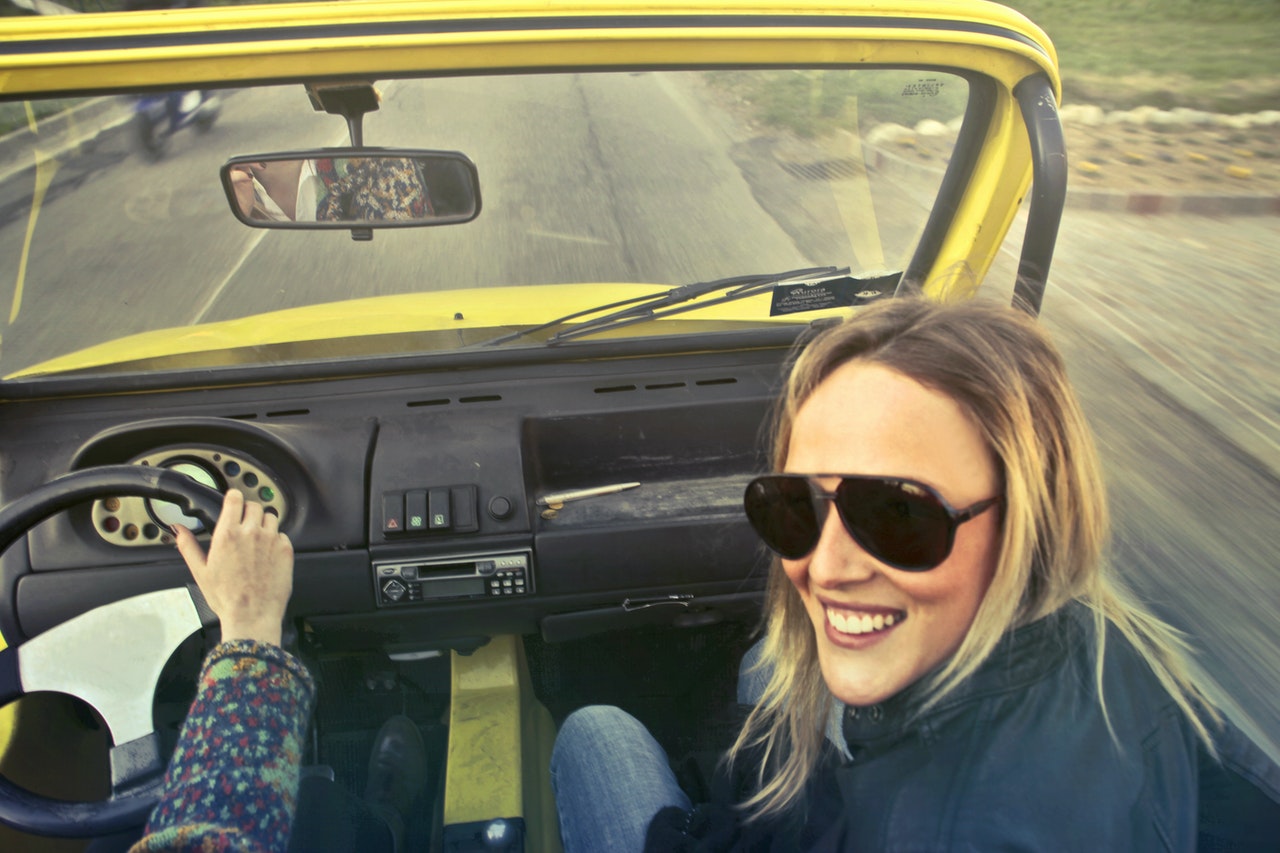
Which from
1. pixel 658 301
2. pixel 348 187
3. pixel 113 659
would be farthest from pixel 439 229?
pixel 113 659

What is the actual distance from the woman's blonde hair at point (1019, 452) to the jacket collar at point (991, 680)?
2cm

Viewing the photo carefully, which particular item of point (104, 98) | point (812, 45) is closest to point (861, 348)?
point (812, 45)

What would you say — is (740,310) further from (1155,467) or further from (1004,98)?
(1155,467)

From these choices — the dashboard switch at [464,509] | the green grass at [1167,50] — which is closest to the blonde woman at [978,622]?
the dashboard switch at [464,509]

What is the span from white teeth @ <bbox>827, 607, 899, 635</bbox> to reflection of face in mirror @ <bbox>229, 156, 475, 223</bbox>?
1.23 metres

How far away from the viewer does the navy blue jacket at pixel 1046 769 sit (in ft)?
3.88

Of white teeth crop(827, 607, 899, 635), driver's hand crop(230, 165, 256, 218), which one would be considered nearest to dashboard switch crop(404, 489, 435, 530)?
driver's hand crop(230, 165, 256, 218)

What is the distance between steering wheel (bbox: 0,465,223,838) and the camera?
5.84ft

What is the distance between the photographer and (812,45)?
1.90 m

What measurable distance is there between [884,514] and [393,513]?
1382 millimetres

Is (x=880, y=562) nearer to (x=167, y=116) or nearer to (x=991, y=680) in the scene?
(x=991, y=680)

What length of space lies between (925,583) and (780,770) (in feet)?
2.03

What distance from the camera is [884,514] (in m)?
1.32

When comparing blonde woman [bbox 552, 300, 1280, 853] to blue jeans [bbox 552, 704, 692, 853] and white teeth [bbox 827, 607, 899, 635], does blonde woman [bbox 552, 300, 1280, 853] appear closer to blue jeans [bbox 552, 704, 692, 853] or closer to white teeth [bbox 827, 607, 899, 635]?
white teeth [bbox 827, 607, 899, 635]
